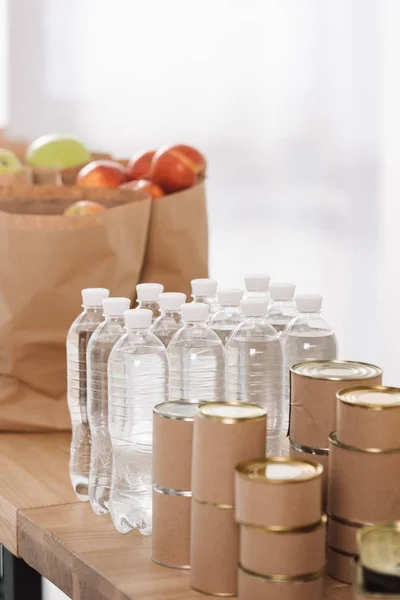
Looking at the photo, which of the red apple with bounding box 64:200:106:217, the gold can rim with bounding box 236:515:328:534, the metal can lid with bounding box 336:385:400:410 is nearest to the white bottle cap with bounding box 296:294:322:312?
the metal can lid with bounding box 336:385:400:410

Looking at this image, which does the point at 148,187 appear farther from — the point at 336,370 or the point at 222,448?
the point at 222,448

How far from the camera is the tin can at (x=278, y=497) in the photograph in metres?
0.79

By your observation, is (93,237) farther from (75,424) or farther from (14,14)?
(14,14)

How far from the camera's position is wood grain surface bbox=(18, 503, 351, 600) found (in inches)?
35.6

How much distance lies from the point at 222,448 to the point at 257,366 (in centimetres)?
29

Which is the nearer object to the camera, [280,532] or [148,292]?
[280,532]

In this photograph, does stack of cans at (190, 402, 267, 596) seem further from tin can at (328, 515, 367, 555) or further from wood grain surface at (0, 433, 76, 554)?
wood grain surface at (0, 433, 76, 554)

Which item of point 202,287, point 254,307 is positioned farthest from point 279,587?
point 202,287

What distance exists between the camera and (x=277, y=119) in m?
3.09

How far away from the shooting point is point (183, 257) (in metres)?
1.60

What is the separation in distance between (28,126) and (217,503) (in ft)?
13.7

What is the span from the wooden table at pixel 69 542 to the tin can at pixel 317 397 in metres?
0.13

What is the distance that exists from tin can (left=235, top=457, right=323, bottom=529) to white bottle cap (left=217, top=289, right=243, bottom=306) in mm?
385

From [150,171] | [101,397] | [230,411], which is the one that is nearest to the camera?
[230,411]
